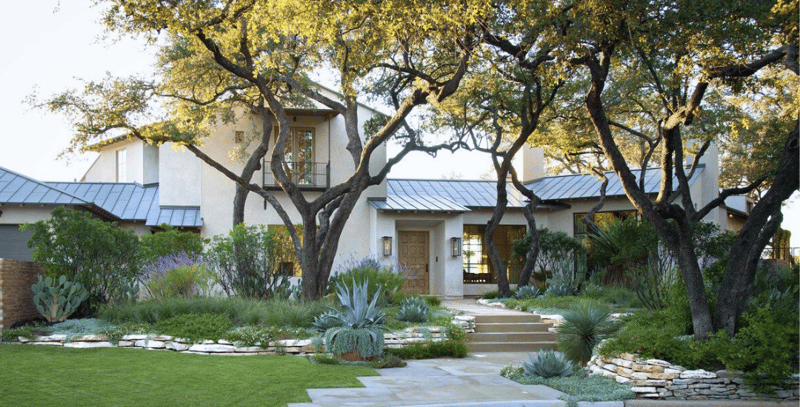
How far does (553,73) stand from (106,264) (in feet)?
28.6

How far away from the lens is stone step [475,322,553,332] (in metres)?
14.6

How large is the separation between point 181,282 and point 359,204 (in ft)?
30.4

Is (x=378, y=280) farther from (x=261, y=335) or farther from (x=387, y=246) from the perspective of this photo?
(x=387, y=246)

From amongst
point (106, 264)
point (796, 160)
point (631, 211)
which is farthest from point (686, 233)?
point (631, 211)

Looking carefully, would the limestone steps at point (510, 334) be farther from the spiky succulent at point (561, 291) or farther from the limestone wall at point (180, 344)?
the spiky succulent at point (561, 291)

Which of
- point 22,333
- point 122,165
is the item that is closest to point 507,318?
point 22,333

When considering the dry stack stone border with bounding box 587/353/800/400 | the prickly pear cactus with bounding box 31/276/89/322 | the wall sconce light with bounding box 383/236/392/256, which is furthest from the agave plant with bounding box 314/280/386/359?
the wall sconce light with bounding box 383/236/392/256

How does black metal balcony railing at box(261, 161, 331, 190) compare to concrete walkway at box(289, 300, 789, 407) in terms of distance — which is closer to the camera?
concrete walkway at box(289, 300, 789, 407)

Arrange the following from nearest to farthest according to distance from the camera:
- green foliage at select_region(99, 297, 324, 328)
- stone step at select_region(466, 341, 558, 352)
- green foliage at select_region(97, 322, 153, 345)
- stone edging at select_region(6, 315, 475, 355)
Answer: stone edging at select_region(6, 315, 475, 355) → green foliage at select_region(97, 322, 153, 345) → green foliage at select_region(99, 297, 324, 328) → stone step at select_region(466, 341, 558, 352)

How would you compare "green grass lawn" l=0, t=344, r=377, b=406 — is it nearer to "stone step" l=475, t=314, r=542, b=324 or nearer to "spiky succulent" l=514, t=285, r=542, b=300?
"stone step" l=475, t=314, r=542, b=324

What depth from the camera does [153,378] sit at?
9.17 m

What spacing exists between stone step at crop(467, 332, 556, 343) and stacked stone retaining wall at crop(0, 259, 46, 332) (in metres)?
7.82

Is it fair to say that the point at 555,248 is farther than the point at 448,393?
Yes

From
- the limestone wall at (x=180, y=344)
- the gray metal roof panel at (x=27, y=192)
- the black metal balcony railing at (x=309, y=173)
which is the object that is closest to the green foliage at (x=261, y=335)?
the limestone wall at (x=180, y=344)
